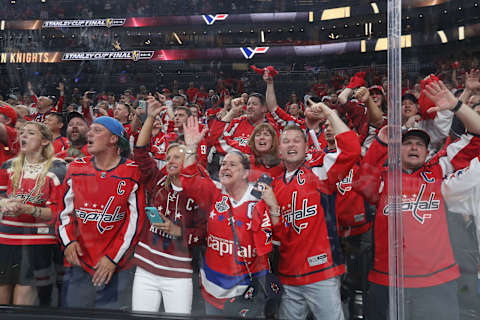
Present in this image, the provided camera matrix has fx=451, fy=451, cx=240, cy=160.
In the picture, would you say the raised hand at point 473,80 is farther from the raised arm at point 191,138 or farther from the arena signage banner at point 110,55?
the arena signage banner at point 110,55

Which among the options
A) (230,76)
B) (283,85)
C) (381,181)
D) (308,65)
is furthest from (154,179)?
(381,181)

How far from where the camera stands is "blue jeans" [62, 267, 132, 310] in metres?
2.16

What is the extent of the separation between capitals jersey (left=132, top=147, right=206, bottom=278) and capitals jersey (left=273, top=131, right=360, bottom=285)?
401 mm

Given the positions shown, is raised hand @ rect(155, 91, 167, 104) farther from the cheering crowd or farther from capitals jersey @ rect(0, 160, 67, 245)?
capitals jersey @ rect(0, 160, 67, 245)

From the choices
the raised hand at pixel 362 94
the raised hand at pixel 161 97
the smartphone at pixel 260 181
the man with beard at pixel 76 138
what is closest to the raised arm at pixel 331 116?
the raised hand at pixel 362 94

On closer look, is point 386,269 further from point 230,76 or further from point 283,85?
point 230,76

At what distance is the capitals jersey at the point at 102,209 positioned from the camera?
84.5 inches

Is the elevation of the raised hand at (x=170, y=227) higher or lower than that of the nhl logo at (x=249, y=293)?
higher

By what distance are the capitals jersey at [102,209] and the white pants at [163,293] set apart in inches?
6.3

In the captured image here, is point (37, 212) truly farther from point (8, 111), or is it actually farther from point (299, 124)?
point (299, 124)

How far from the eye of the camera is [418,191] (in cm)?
195

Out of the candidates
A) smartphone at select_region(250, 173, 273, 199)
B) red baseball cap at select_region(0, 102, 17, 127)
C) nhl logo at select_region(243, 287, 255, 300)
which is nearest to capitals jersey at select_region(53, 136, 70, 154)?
red baseball cap at select_region(0, 102, 17, 127)

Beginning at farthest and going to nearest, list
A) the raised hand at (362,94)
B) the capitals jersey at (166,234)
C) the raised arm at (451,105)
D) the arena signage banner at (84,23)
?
the arena signage banner at (84,23)
the capitals jersey at (166,234)
the raised hand at (362,94)
the raised arm at (451,105)

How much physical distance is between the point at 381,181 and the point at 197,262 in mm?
913
